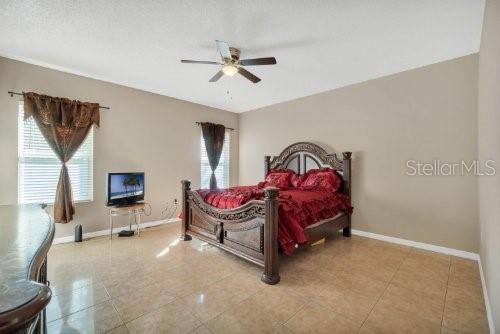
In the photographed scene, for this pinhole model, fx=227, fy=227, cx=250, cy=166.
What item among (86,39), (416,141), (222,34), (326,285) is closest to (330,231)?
(326,285)

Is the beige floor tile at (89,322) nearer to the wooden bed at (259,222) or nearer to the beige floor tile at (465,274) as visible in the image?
the wooden bed at (259,222)

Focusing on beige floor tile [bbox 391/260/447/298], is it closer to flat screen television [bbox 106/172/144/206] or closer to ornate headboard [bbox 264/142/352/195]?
ornate headboard [bbox 264/142/352/195]

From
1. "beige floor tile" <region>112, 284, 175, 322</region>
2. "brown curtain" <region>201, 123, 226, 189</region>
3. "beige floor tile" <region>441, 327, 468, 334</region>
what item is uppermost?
"brown curtain" <region>201, 123, 226, 189</region>

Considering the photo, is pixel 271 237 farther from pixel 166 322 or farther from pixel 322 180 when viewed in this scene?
pixel 322 180

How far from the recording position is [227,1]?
200 centimetres

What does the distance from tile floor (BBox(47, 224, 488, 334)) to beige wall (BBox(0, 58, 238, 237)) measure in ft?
3.73

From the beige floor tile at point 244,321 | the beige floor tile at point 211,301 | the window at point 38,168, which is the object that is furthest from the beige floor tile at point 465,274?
the window at point 38,168

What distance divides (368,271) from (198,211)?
227cm

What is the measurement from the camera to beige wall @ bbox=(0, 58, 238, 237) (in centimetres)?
306

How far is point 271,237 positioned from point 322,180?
1912 millimetres

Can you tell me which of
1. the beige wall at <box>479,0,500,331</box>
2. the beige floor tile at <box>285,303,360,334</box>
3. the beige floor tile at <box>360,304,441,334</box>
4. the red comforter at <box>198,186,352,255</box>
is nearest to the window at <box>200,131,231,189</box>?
the red comforter at <box>198,186,352,255</box>

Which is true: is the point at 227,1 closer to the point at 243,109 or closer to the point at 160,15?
the point at 160,15

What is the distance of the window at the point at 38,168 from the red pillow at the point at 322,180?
3.68 m

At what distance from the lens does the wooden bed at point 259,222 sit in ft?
7.54
